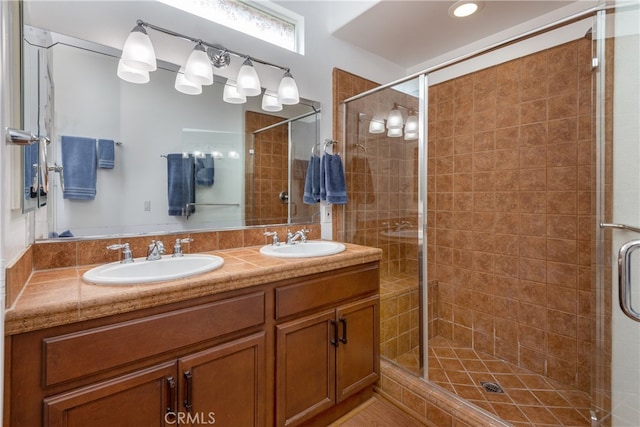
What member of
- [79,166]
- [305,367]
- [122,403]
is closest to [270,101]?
[79,166]

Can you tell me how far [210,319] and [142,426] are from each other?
0.39 meters

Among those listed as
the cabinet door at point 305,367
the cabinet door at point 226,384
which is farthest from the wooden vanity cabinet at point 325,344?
the cabinet door at point 226,384

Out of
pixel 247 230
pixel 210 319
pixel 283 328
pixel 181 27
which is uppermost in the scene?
pixel 181 27

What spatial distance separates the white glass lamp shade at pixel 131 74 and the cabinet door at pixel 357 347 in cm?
153

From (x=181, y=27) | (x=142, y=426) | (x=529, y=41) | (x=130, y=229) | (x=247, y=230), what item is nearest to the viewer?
(x=142, y=426)

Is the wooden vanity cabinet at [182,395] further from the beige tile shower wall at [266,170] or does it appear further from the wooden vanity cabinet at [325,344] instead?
the beige tile shower wall at [266,170]

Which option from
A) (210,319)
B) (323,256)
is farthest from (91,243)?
(323,256)

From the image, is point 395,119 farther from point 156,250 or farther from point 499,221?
point 156,250

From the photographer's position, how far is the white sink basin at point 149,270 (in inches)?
41.1

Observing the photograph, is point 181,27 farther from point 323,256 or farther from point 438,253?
point 438,253

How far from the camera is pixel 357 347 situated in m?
1.66

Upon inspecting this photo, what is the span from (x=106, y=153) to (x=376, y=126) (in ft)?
5.73

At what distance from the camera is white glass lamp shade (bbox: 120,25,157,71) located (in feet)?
4.45

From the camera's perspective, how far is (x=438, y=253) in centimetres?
260
